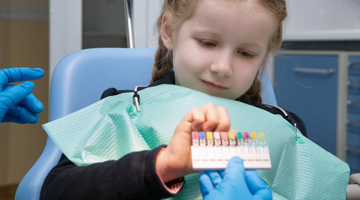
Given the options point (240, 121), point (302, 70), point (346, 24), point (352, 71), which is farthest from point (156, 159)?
point (346, 24)

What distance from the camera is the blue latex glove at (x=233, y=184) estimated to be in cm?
42

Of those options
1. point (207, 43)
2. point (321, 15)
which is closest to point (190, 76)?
point (207, 43)

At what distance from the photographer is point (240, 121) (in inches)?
23.8

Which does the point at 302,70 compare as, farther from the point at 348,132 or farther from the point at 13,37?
the point at 13,37

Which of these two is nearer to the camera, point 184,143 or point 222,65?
point 184,143

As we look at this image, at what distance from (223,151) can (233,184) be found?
49 mm

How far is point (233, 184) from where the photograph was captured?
0.42 m

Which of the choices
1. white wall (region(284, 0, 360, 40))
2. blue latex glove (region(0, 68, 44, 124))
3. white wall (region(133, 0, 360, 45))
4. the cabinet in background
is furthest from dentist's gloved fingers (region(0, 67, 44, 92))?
white wall (region(284, 0, 360, 40))

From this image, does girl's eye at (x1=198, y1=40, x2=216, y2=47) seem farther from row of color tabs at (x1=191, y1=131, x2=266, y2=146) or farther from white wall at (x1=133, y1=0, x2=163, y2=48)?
white wall at (x1=133, y1=0, x2=163, y2=48)

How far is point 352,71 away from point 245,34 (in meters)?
1.33

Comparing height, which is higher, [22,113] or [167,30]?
[167,30]

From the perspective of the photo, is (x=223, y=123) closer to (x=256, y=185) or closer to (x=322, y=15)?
(x=256, y=185)

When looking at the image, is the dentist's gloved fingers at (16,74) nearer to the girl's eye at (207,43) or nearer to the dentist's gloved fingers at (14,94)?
the dentist's gloved fingers at (14,94)

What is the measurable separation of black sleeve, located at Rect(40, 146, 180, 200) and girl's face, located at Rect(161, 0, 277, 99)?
9.4 inches
